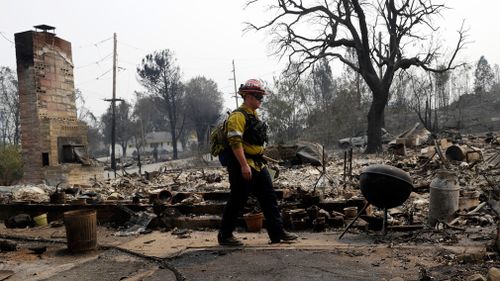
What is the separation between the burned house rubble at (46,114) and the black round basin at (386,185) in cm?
950

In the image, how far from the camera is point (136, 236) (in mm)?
6238

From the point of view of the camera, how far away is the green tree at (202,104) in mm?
53969

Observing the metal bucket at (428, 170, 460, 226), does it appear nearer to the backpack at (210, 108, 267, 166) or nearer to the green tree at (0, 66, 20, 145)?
the backpack at (210, 108, 267, 166)

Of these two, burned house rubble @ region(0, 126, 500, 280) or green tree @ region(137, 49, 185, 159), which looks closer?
burned house rubble @ region(0, 126, 500, 280)

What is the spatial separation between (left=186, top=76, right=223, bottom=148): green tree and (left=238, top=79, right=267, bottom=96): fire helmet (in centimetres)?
4833

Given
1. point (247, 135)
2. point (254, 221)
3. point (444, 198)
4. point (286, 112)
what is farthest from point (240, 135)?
point (286, 112)

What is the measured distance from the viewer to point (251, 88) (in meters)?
5.05

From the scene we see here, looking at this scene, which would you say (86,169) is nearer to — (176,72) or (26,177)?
(26,177)

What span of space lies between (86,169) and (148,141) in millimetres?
62287

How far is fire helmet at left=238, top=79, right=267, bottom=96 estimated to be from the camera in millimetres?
5047

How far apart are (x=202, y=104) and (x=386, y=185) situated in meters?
50.9

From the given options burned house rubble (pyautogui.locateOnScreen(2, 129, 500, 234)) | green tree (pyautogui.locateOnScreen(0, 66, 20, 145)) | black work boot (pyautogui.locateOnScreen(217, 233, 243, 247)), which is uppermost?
green tree (pyautogui.locateOnScreen(0, 66, 20, 145))

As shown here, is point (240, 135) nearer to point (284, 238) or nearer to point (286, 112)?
point (284, 238)

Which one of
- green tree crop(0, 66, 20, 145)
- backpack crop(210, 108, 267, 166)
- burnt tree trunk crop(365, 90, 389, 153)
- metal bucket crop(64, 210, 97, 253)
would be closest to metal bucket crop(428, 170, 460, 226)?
backpack crop(210, 108, 267, 166)
